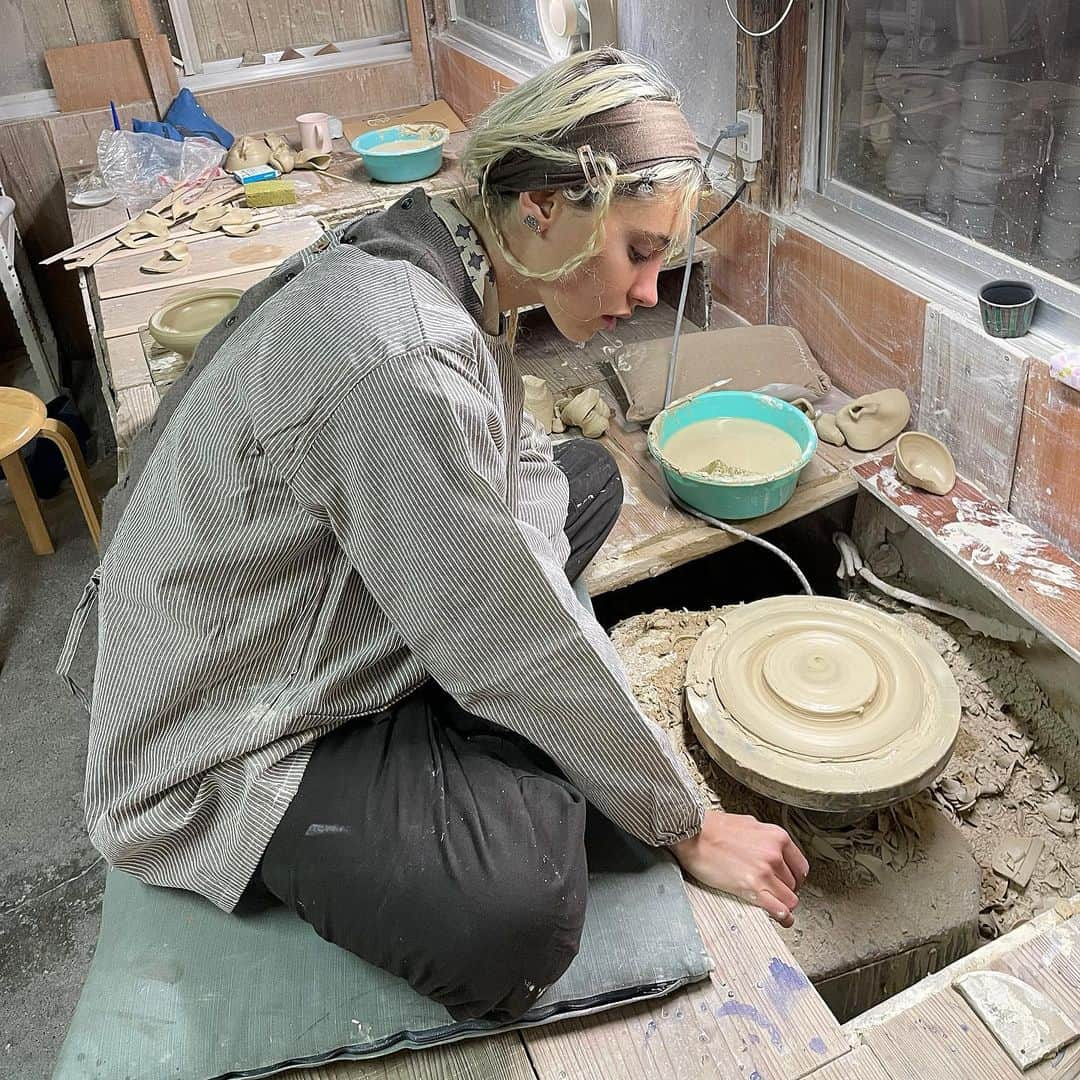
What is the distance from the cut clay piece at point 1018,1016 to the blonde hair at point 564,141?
1093 millimetres

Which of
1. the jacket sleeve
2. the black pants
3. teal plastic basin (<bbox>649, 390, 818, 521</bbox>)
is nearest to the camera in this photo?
the jacket sleeve

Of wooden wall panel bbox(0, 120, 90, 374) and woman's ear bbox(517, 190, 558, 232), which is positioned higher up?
woman's ear bbox(517, 190, 558, 232)

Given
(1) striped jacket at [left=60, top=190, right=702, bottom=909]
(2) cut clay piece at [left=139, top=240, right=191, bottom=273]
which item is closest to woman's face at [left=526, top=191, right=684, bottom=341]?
(1) striped jacket at [left=60, top=190, right=702, bottom=909]

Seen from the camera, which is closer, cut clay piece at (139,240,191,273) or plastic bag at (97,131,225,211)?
cut clay piece at (139,240,191,273)

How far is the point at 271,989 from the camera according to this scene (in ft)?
3.96

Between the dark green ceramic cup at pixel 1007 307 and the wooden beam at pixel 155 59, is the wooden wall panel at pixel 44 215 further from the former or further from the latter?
the dark green ceramic cup at pixel 1007 307

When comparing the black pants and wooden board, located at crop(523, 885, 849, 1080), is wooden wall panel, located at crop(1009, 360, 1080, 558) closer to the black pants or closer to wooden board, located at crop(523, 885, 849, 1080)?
wooden board, located at crop(523, 885, 849, 1080)

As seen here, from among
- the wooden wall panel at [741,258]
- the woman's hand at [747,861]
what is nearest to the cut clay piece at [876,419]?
the wooden wall panel at [741,258]

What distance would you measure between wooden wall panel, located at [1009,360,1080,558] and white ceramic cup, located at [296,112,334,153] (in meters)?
2.87

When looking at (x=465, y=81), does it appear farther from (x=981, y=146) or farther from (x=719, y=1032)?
(x=719, y=1032)

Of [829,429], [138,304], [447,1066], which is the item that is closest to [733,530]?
[829,429]

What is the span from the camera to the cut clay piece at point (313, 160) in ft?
11.9

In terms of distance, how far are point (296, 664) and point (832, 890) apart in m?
1.03

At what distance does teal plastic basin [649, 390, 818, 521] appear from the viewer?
1.98 meters
